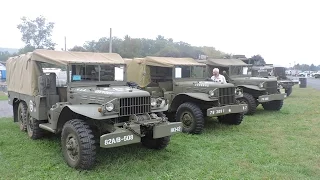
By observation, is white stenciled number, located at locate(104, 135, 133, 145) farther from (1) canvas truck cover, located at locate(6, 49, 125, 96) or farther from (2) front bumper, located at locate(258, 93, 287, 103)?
(2) front bumper, located at locate(258, 93, 287, 103)

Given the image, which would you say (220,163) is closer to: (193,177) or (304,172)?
(193,177)

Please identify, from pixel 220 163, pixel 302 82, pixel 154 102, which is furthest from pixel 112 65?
pixel 302 82

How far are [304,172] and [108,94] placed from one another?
136 inches

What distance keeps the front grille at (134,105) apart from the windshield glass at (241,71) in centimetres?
613

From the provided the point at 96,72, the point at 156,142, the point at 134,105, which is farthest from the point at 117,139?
the point at 96,72

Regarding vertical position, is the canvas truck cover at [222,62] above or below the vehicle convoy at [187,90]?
A: above

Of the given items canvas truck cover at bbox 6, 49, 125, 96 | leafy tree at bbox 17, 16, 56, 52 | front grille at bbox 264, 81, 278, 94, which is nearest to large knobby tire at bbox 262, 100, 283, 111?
front grille at bbox 264, 81, 278, 94

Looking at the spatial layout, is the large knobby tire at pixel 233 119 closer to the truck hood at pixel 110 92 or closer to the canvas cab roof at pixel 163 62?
the canvas cab roof at pixel 163 62

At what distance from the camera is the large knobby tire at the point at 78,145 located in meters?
4.88

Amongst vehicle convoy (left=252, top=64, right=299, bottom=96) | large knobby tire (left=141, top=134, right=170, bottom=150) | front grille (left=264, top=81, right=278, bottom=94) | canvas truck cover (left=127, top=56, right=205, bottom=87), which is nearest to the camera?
large knobby tire (left=141, top=134, right=170, bottom=150)

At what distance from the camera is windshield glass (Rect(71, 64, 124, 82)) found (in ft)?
20.2

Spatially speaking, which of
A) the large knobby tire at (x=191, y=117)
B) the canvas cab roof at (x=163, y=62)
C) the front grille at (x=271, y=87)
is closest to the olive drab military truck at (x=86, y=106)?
the large knobby tire at (x=191, y=117)

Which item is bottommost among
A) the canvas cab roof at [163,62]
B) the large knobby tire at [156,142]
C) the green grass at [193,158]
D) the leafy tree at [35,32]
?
the green grass at [193,158]

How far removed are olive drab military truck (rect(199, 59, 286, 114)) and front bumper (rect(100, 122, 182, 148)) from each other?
5.40m
